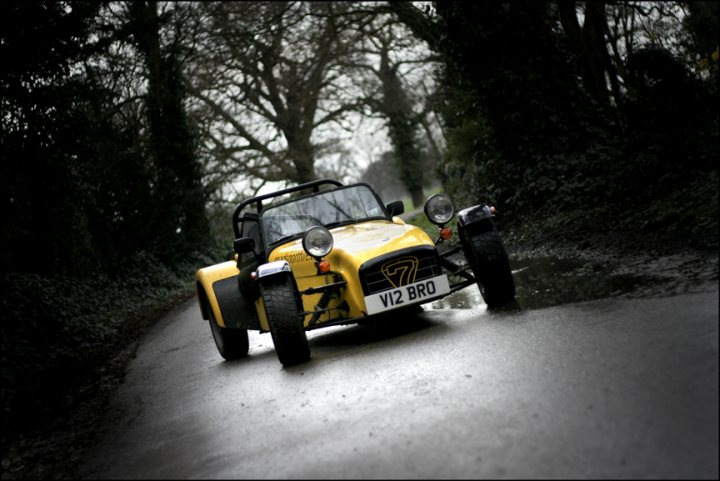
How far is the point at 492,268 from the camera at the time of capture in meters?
7.93

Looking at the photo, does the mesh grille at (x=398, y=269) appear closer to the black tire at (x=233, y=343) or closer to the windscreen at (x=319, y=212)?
the windscreen at (x=319, y=212)

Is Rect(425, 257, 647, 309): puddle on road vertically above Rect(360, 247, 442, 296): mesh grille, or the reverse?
Rect(360, 247, 442, 296): mesh grille

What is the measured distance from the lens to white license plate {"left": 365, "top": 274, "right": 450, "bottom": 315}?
760 centimetres

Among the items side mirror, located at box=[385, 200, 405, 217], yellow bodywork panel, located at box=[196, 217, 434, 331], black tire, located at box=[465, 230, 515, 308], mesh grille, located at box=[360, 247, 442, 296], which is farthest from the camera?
side mirror, located at box=[385, 200, 405, 217]

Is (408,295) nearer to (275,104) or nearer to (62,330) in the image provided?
(62,330)

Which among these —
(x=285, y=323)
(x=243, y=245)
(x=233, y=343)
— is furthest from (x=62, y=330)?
(x=285, y=323)

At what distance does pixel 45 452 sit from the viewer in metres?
6.43

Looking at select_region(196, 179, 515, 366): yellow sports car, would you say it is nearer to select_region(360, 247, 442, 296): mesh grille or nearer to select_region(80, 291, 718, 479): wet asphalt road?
select_region(360, 247, 442, 296): mesh grille

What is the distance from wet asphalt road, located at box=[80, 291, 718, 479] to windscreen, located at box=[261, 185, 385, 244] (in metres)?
1.83

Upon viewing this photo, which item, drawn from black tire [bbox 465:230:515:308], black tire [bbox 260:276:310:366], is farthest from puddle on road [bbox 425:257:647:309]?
black tire [bbox 260:276:310:366]

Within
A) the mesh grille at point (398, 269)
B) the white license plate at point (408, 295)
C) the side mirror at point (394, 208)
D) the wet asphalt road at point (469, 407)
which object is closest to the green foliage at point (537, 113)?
the side mirror at point (394, 208)

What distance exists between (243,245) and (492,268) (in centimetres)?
278

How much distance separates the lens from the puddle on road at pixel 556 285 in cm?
740

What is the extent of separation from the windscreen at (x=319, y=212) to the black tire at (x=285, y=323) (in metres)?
1.86
